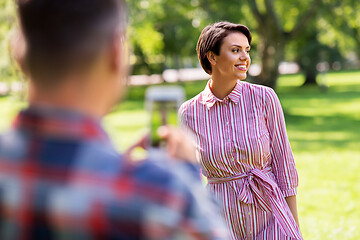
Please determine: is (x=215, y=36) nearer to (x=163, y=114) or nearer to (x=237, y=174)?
(x=237, y=174)

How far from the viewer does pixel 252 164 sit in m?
3.94

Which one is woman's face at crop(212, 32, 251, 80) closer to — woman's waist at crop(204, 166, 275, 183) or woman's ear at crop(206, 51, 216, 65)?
woman's ear at crop(206, 51, 216, 65)

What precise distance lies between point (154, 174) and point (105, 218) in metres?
0.13

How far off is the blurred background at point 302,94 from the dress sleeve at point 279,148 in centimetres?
95

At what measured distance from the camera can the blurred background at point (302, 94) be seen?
997cm

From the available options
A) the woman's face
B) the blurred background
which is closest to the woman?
the woman's face

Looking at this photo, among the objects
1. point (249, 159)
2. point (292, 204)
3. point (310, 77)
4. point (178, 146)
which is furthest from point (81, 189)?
point (310, 77)

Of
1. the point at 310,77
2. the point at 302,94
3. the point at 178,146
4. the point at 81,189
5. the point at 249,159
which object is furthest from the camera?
the point at 310,77

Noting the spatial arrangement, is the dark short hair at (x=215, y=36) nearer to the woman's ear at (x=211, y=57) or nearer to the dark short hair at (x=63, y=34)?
the woman's ear at (x=211, y=57)

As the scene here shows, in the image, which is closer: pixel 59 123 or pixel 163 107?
pixel 59 123

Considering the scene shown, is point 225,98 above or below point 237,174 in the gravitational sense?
above

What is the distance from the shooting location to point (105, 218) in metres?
1.24

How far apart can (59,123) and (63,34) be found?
0.19 meters

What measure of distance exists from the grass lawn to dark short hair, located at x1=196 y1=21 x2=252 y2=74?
107 centimetres
